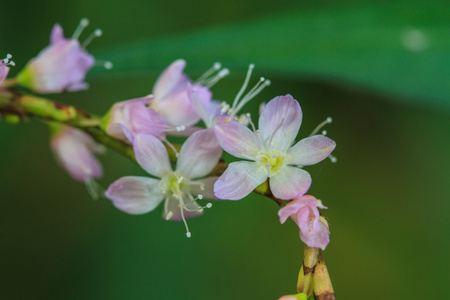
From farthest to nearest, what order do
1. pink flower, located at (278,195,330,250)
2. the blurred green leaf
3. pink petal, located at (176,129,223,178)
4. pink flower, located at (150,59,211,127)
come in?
the blurred green leaf < pink flower, located at (150,59,211,127) < pink petal, located at (176,129,223,178) < pink flower, located at (278,195,330,250)

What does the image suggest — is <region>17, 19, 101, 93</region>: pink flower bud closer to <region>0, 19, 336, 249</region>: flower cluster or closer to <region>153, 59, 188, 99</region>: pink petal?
<region>0, 19, 336, 249</region>: flower cluster

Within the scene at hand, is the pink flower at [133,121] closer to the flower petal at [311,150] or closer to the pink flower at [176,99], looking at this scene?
the pink flower at [176,99]

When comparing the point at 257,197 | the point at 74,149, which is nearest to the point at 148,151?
the point at 74,149

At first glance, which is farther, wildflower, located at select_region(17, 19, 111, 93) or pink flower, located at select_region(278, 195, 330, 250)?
wildflower, located at select_region(17, 19, 111, 93)

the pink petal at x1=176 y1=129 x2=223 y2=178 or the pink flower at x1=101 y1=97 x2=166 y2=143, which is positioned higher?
the pink flower at x1=101 y1=97 x2=166 y2=143

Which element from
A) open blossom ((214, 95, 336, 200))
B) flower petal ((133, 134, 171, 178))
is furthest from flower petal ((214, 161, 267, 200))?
flower petal ((133, 134, 171, 178))

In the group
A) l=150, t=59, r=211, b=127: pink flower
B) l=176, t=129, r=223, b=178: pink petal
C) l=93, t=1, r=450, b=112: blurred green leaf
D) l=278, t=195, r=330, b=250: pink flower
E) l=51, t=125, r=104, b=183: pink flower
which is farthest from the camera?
l=93, t=1, r=450, b=112: blurred green leaf

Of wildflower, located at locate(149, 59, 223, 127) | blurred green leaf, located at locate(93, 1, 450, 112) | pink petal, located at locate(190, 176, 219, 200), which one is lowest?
pink petal, located at locate(190, 176, 219, 200)

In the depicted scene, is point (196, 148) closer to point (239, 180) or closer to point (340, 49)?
point (239, 180)
